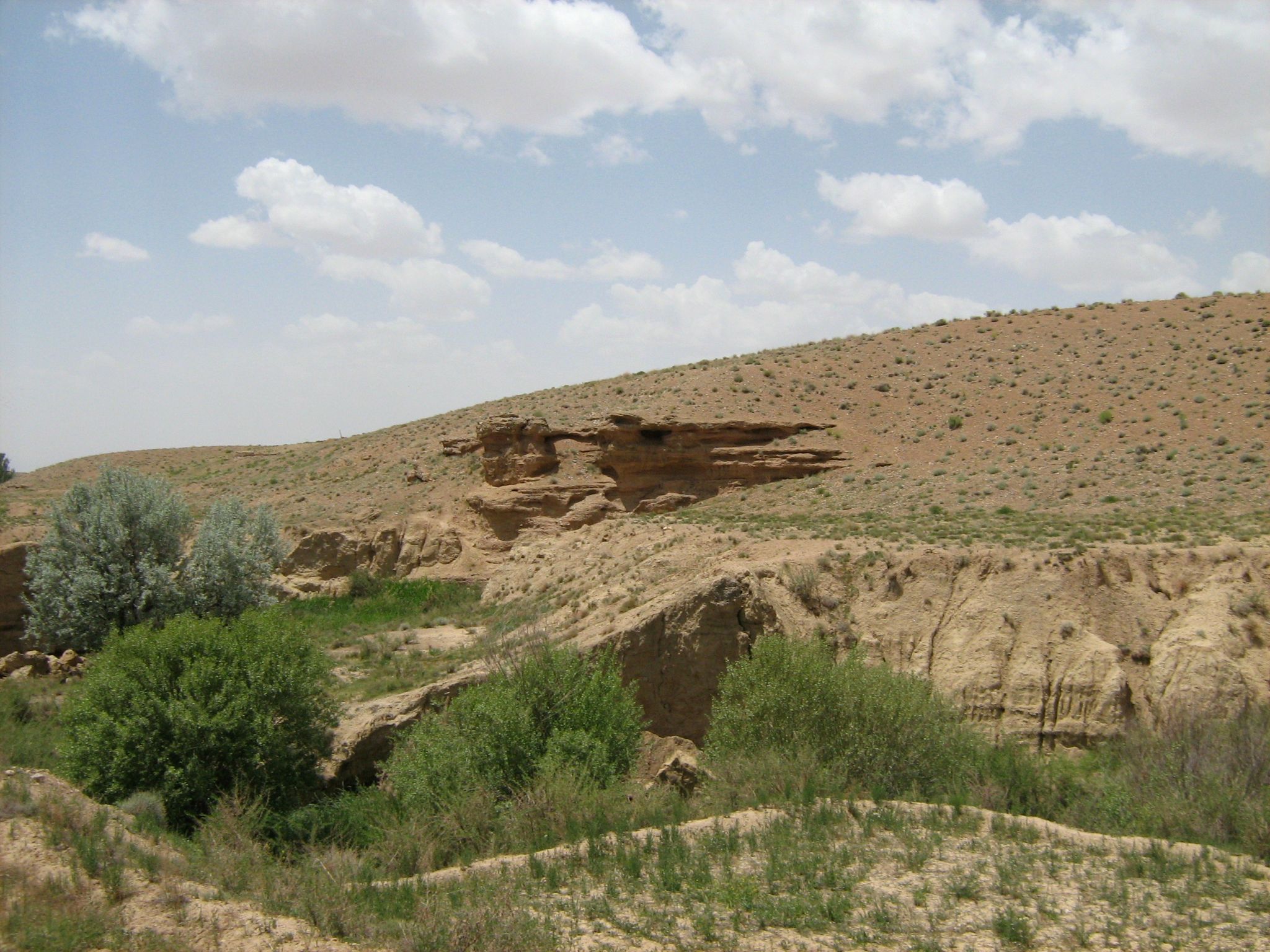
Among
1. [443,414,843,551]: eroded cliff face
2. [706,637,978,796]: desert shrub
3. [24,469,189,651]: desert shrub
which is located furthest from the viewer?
[443,414,843,551]: eroded cliff face

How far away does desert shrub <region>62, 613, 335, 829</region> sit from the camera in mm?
15680

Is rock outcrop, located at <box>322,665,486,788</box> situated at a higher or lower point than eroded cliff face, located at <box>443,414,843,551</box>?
lower

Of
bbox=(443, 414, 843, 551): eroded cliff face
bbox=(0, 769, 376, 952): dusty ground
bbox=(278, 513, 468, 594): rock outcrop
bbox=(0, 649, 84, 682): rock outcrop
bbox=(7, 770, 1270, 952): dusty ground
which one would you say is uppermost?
bbox=(443, 414, 843, 551): eroded cliff face

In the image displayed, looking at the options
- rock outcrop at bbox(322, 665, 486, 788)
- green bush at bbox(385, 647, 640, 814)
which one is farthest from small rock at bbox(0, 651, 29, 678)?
green bush at bbox(385, 647, 640, 814)

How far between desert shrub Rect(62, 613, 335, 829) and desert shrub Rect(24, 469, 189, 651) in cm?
732

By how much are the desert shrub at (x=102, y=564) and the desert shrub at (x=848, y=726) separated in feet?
54.6

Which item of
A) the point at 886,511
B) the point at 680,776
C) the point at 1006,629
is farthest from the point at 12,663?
the point at 1006,629

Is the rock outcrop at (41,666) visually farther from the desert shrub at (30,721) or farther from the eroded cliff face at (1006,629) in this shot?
the eroded cliff face at (1006,629)

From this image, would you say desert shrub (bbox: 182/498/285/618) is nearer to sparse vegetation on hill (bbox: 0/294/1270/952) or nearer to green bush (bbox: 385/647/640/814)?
sparse vegetation on hill (bbox: 0/294/1270/952)

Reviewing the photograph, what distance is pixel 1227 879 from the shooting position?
33.8 feet

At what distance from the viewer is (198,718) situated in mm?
15875

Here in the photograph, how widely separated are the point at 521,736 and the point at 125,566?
1520cm

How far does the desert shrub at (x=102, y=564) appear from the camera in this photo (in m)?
24.2

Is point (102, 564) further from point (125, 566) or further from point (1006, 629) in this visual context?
point (1006, 629)
